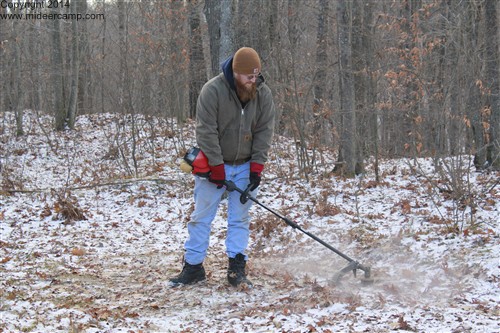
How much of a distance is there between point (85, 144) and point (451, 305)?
13.7 meters

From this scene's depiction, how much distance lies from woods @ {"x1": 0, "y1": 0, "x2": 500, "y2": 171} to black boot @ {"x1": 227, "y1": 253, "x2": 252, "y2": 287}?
3.44 meters

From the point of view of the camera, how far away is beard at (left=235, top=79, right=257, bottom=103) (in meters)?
4.94

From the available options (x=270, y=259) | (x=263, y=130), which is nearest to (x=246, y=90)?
(x=263, y=130)

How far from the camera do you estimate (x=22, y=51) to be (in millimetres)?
17625

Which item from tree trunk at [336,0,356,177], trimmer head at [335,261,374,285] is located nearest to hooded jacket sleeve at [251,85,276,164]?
trimmer head at [335,261,374,285]

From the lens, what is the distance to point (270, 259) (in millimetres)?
6387

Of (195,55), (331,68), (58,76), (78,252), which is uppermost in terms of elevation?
(195,55)

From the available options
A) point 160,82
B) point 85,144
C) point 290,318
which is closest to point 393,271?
point 290,318

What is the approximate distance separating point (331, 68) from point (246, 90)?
7.07m

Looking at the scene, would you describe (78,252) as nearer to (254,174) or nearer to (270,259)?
(270,259)

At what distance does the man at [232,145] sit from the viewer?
4.92 meters

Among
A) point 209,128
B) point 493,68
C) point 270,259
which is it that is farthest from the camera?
point 493,68

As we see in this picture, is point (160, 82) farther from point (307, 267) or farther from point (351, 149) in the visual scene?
point (307, 267)

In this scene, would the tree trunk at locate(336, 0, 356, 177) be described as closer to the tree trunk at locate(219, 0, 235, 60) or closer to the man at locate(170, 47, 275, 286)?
the tree trunk at locate(219, 0, 235, 60)
